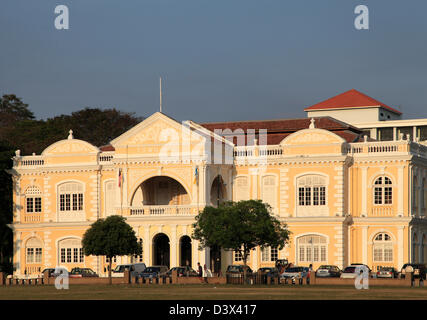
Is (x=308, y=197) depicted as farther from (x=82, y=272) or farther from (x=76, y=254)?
(x=76, y=254)

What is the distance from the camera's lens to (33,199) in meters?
75.4

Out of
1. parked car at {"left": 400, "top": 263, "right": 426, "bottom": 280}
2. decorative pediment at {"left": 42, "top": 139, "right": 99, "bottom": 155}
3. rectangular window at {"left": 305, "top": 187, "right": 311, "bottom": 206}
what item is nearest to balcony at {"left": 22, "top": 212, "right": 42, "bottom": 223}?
decorative pediment at {"left": 42, "top": 139, "right": 99, "bottom": 155}

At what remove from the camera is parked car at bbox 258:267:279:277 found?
203 feet

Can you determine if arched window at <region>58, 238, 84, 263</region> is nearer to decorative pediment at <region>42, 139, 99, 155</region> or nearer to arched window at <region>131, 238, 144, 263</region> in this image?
arched window at <region>131, 238, 144, 263</region>

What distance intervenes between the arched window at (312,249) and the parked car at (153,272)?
28.8ft

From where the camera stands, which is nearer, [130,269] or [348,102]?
[130,269]

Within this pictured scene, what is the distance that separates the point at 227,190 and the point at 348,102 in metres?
34.8

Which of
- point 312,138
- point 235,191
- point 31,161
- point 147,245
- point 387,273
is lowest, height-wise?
point 387,273

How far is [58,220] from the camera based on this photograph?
73.5 meters

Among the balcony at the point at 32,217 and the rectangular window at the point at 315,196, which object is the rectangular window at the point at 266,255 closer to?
the rectangular window at the point at 315,196

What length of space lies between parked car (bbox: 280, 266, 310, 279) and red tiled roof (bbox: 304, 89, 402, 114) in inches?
1620

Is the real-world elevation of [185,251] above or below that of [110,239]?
below

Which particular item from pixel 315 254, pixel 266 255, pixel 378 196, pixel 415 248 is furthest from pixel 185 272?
pixel 415 248
